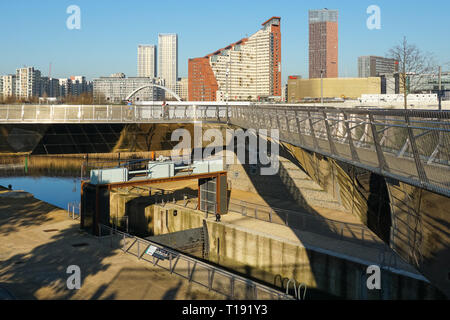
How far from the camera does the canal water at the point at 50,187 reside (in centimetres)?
4875

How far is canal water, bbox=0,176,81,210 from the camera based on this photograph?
4875cm

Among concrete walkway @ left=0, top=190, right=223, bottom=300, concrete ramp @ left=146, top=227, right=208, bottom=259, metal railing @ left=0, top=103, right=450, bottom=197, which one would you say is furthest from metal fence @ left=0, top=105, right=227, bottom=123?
metal railing @ left=0, top=103, right=450, bottom=197

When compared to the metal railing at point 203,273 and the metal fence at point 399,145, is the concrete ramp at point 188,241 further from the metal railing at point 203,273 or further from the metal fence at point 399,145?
the metal fence at point 399,145

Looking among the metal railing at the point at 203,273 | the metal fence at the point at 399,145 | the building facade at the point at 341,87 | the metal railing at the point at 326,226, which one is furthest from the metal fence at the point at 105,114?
the building facade at the point at 341,87

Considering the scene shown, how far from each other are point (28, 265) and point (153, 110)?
18741 mm

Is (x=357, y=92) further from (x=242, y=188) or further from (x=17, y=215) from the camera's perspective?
(x=17, y=215)

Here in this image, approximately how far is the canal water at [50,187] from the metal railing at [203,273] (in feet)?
97.5

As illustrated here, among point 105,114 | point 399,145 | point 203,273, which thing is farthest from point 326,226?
point 105,114

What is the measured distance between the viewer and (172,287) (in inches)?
556

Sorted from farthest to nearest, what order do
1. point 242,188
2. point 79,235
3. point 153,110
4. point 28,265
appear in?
point 242,188
point 153,110
point 79,235
point 28,265

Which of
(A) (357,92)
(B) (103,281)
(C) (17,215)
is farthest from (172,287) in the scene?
(A) (357,92)

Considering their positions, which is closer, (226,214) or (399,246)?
(399,246)
